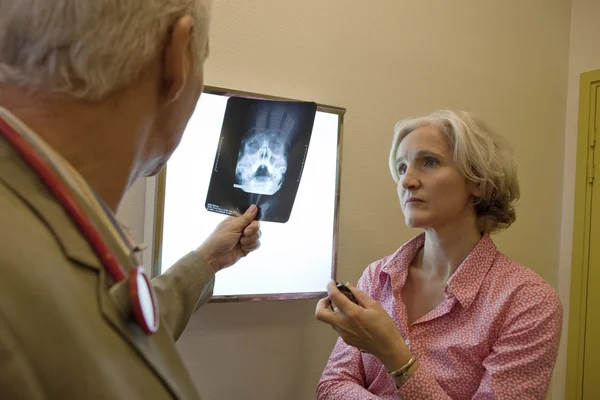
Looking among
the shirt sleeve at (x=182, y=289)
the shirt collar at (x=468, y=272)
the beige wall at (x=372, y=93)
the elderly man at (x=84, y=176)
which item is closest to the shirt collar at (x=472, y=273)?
the shirt collar at (x=468, y=272)

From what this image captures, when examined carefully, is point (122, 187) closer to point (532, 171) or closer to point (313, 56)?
point (313, 56)

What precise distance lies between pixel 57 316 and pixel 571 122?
242 centimetres

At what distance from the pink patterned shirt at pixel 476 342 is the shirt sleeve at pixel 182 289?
48 cm

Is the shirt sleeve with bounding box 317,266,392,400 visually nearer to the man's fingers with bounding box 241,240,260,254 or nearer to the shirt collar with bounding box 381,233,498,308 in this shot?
the shirt collar with bounding box 381,233,498,308

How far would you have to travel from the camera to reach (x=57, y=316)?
1.34 ft

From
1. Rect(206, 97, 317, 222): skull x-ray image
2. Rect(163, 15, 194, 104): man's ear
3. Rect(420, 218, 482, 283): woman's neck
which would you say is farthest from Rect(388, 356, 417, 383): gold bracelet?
Rect(163, 15, 194, 104): man's ear

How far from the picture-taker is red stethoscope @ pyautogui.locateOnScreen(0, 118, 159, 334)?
0.46 m

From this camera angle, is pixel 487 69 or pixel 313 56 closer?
pixel 313 56

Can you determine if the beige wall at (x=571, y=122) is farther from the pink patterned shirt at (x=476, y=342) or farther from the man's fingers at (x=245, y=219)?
the man's fingers at (x=245, y=219)

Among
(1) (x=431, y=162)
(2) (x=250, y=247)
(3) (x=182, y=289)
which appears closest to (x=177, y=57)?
(3) (x=182, y=289)

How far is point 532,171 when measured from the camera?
2184mm

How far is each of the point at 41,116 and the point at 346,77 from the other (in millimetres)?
1275

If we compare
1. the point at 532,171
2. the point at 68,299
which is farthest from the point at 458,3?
the point at 68,299

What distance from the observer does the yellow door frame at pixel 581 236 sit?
7.15 feet
